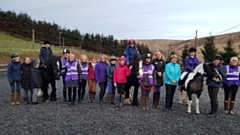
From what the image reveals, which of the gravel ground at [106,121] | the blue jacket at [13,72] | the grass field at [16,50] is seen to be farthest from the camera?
the grass field at [16,50]

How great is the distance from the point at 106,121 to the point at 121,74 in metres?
2.40

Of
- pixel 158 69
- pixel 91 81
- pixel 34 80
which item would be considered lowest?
Result: pixel 91 81

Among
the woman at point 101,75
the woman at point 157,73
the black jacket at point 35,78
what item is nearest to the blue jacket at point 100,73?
the woman at point 101,75

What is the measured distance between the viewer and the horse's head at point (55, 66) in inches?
330

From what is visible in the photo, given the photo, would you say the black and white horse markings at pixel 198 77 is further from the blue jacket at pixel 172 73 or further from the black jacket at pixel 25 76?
the black jacket at pixel 25 76

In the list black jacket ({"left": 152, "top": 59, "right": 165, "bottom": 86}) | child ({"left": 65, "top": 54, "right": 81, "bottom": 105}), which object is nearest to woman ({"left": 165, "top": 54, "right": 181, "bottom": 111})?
black jacket ({"left": 152, "top": 59, "right": 165, "bottom": 86})

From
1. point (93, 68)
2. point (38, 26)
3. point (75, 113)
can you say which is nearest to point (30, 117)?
point (75, 113)

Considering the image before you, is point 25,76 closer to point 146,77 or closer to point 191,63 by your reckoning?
point 146,77

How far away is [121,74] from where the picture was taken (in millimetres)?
8102

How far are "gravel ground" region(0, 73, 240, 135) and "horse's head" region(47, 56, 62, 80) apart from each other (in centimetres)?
119

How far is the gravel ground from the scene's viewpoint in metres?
5.26

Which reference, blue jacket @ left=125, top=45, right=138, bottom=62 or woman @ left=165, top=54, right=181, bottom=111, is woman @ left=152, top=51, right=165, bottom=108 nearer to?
woman @ left=165, top=54, right=181, bottom=111

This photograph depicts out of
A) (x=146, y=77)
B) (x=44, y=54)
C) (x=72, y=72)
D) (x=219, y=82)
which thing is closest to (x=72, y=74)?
(x=72, y=72)

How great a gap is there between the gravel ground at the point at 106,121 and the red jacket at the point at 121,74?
97 cm
